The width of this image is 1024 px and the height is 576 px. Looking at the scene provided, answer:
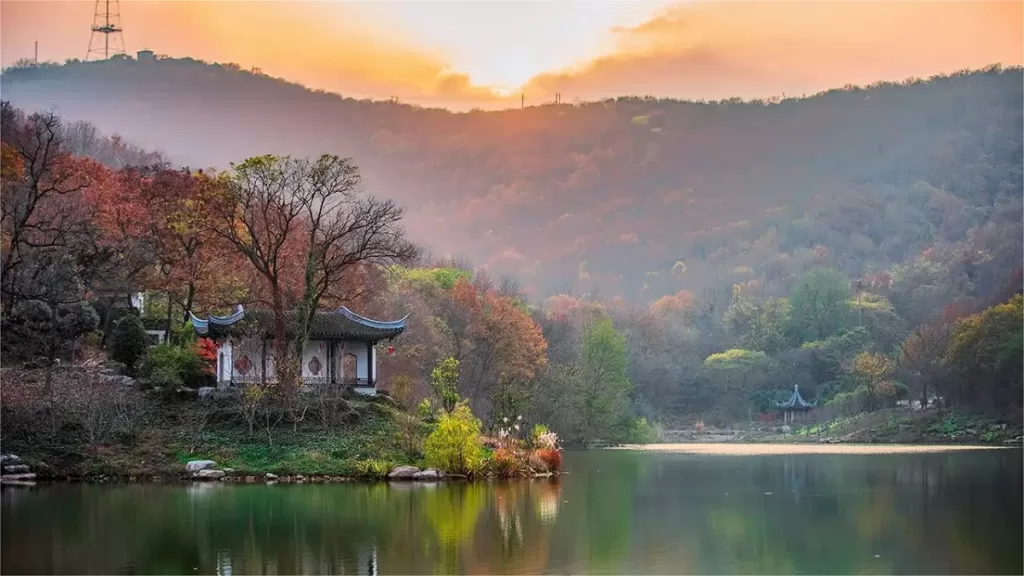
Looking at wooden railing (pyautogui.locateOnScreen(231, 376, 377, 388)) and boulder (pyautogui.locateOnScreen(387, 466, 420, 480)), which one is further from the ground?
wooden railing (pyautogui.locateOnScreen(231, 376, 377, 388))

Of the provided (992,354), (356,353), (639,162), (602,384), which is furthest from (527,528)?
(639,162)

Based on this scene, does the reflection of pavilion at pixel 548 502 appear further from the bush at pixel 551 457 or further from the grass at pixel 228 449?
the grass at pixel 228 449

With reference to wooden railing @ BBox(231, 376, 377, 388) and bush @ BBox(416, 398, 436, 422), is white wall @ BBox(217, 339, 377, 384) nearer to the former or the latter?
wooden railing @ BBox(231, 376, 377, 388)

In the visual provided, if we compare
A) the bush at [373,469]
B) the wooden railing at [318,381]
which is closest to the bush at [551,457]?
the bush at [373,469]

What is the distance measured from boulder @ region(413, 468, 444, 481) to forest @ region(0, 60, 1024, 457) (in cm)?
426

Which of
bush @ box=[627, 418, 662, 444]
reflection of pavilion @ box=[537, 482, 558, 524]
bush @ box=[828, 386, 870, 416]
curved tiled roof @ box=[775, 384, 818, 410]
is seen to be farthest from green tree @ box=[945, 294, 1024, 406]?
reflection of pavilion @ box=[537, 482, 558, 524]

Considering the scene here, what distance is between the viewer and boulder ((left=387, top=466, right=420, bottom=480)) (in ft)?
94.2

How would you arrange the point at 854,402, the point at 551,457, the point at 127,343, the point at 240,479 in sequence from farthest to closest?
1. the point at 854,402
2. the point at 127,343
3. the point at 551,457
4. the point at 240,479

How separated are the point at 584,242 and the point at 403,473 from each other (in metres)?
124

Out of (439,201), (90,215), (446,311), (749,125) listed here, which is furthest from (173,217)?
(749,125)

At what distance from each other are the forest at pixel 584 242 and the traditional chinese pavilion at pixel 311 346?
922 mm

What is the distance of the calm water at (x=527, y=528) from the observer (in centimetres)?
1606

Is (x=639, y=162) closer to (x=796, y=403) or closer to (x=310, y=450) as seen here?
(x=796, y=403)

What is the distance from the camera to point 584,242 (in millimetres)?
151875
